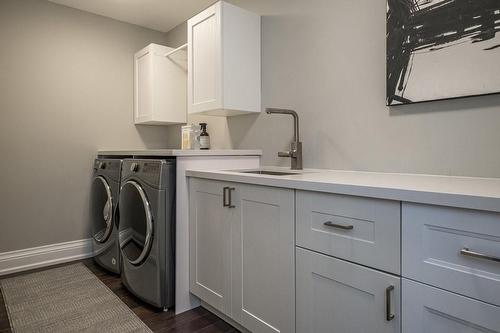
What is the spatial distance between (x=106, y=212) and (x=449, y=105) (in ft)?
7.94

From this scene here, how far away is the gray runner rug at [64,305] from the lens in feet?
5.63

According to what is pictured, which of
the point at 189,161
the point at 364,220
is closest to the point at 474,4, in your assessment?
the point at 364,220

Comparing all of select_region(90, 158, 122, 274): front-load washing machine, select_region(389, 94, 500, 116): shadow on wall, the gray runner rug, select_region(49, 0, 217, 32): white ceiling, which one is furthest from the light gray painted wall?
the gray runner rug

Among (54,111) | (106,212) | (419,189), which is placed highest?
(54,111)

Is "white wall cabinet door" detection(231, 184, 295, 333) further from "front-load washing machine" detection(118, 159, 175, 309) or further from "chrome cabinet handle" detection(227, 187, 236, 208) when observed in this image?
"front-load washing machine" detection(118, 159, 175, 309)

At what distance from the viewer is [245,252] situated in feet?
4.99

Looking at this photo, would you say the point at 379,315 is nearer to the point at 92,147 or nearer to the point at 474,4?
the point at 474,4

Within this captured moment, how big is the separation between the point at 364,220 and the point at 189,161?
118 cm

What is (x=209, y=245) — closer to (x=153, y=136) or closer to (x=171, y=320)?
(x=171, y=320)

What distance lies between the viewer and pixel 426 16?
1420 millimetres

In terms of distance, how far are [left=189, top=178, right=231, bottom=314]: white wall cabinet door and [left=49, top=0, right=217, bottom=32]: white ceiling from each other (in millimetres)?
1829

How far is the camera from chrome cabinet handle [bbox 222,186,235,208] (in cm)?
160

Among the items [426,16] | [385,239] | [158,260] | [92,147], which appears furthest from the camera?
[92,147]

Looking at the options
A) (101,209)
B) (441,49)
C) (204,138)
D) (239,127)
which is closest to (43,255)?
(101,209)
